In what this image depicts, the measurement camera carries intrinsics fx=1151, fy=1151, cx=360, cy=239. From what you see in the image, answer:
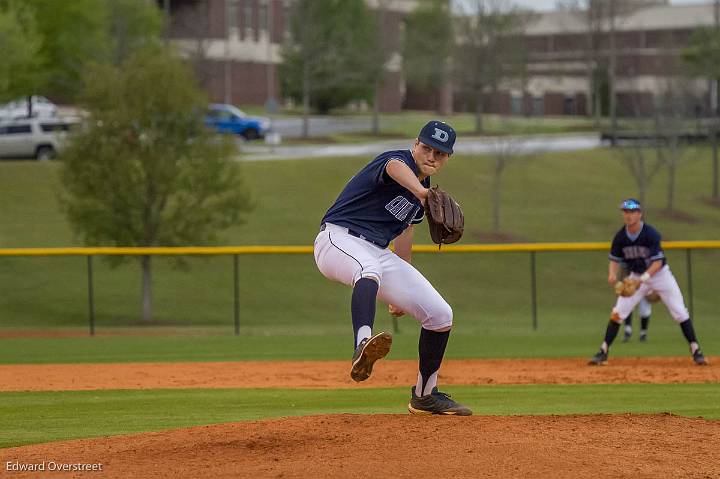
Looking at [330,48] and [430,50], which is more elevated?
[430,50]

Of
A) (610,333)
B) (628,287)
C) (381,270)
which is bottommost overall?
(610,333)

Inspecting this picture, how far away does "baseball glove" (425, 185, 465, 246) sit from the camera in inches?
270

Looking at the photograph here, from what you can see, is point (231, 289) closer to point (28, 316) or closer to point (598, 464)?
point (28, 316)

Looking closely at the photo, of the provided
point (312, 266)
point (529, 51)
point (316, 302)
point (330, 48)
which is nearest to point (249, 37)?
point (330, 48)

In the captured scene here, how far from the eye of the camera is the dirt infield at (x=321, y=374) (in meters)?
12.1

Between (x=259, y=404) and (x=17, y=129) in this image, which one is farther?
(x=17, y=129)

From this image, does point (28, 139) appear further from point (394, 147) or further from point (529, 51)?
point (529, 51)

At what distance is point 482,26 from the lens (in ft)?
187

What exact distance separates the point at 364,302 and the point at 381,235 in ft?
1.73

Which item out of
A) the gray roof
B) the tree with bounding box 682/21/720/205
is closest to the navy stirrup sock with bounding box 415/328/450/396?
the tree with bounding box 682/21/720/205

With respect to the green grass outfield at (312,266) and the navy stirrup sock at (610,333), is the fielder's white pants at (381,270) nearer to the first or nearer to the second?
the navy stirrup sock at (610,333)

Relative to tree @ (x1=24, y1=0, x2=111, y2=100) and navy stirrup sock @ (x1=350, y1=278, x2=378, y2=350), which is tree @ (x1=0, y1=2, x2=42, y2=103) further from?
navy stirrup sock @ (x1=350, y1=278, x2=378, y2=350)

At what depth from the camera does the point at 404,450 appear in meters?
6.58

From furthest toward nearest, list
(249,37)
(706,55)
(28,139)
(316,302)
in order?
(249,37), (706,55), (28,139), (316,302)
